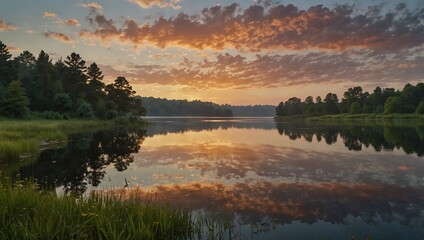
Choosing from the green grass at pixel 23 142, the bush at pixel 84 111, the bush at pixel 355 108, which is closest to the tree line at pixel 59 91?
the bush at pixel 84 111

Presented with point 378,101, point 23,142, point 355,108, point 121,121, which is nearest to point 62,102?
point 121,121

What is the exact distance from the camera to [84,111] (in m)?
94.1

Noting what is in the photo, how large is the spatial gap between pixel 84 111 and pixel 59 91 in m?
11.3

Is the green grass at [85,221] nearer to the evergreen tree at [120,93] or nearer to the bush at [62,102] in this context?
the bush at [62,102]

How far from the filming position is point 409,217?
13.3 meters

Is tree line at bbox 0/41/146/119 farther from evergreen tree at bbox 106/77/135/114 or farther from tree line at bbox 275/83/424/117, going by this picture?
tree line at bbox 275/83/424/117

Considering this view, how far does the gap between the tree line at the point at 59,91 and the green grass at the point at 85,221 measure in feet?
244

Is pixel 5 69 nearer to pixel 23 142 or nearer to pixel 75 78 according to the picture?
pixel 75 78

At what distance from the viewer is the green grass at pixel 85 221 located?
8875 millimetres

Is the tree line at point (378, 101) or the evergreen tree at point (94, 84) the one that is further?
the tree line at point (378, 101)

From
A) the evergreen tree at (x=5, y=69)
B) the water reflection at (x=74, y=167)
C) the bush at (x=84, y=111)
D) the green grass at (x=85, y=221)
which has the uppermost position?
the evergreen tree at (x=5, y=69)

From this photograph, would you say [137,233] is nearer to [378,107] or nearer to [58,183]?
[58,183]

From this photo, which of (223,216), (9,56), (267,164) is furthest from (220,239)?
(9,56)

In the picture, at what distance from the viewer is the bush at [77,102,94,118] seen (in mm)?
93238
